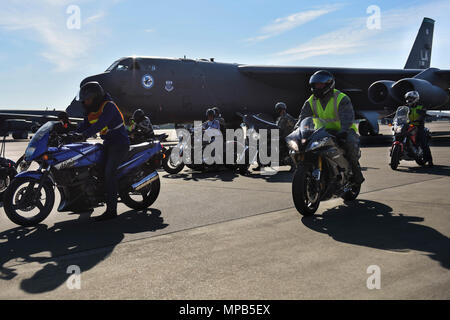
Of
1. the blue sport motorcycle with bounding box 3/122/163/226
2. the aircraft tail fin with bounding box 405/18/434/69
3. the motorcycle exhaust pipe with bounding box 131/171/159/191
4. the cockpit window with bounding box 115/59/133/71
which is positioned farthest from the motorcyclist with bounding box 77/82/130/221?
the aircraft tail fin with bounding box 405/18/434/69

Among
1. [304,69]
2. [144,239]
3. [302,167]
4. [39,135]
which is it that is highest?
[304,69]

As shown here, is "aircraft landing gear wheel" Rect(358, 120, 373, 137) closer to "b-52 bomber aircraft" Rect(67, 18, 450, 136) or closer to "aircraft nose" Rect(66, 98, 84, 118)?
"b-52 bomber aircraft" Rect(67, 18, 450, 136)

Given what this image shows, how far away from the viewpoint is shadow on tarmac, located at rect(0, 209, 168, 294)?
3341mm

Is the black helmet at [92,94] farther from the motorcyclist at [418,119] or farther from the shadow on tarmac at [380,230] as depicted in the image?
the motorcyclist at [418,119]

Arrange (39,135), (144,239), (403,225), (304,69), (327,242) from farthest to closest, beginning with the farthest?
(304,69) → (39,135) → (403,225) → (144,239) → (327,242)

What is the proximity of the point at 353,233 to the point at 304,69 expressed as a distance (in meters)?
17.5

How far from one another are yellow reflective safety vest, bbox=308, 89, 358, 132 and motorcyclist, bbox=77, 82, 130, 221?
274 centimetres

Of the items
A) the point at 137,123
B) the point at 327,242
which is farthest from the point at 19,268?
the point at 137,123

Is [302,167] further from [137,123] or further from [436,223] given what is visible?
[137,123]

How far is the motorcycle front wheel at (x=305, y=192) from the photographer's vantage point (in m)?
5.11

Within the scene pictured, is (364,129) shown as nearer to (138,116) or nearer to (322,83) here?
(138,116)

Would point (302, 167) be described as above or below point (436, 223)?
above

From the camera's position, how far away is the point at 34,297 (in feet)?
9.44

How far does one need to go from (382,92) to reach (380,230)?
15.7 metres
